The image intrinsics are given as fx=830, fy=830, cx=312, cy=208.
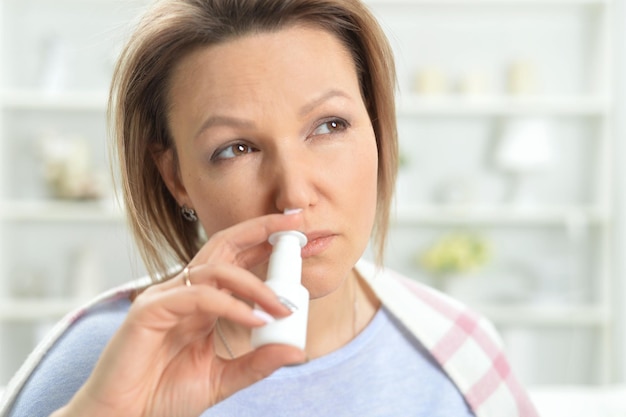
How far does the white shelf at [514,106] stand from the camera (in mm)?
4414

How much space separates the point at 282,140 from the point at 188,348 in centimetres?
30

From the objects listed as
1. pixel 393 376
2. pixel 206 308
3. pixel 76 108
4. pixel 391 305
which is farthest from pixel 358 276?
pixel 76 108

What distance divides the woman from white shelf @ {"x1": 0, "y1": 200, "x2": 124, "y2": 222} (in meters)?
3.06

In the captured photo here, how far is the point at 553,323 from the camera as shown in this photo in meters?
4.65

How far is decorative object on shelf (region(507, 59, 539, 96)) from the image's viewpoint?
14.8ft

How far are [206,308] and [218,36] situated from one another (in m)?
0.48

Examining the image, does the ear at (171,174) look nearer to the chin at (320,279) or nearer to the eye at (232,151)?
the eye at (232,151)

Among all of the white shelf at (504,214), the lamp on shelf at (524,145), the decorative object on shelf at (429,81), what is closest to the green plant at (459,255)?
the white shelf at (504,214)

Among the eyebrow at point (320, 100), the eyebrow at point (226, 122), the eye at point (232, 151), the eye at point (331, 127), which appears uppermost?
the eyebrow at point (320, 100)

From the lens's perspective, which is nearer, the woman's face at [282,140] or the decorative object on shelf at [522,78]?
the woman's face at [282,140]

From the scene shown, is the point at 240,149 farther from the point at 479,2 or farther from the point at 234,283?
the point at 479,2

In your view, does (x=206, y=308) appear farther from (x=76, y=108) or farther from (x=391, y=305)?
(x=76, y=108)

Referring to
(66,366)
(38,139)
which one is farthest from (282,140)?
→ (38,139)

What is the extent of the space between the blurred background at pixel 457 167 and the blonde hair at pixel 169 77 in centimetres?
309
